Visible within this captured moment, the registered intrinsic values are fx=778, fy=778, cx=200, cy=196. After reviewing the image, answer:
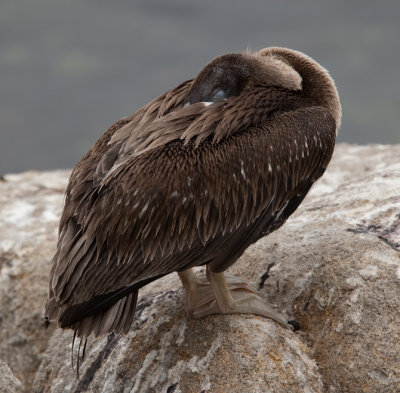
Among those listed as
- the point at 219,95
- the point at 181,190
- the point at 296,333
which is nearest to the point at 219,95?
the point at 219,95

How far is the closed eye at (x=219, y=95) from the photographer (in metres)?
5.63

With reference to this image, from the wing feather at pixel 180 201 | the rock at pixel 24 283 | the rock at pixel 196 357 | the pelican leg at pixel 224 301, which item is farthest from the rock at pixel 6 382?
the rock at pixel 24 283

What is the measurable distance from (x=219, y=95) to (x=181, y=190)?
1.05 meters

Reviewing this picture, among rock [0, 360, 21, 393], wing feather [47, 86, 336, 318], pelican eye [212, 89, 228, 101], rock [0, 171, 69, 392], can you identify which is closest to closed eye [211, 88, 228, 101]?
pelican eye [212, 89, 228, 101]

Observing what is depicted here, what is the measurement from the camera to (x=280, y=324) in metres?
5.32

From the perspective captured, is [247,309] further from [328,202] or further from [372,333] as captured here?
[328,202]

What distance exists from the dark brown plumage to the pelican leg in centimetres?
24

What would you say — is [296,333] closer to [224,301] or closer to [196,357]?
[224,301]

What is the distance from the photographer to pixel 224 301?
528 centimetres

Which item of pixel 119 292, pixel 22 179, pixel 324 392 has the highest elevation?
pixel 119 292

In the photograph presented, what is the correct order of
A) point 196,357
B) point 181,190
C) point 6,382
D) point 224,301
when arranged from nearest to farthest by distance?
point 181,190
point 196,357
point 224,301
point 6,382

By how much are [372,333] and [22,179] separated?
7.20 meters

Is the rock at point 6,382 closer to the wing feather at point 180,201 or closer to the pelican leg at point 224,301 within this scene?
the wing feather at point 180,201

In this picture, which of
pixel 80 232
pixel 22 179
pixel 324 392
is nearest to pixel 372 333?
pixel 324 392
